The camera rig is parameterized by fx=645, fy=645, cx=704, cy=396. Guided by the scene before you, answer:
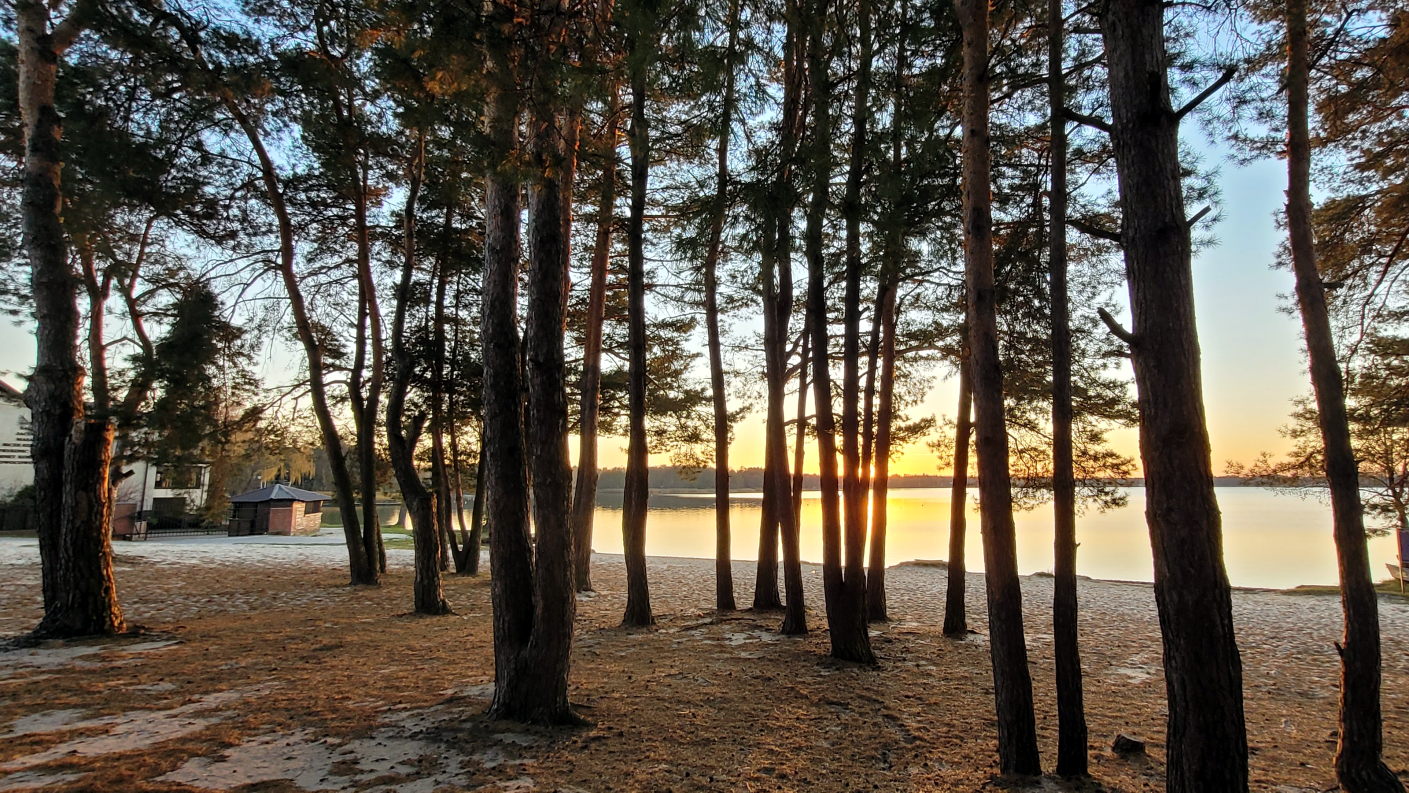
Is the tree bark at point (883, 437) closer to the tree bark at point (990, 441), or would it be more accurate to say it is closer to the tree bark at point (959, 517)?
the tree bark at point (959, 517)

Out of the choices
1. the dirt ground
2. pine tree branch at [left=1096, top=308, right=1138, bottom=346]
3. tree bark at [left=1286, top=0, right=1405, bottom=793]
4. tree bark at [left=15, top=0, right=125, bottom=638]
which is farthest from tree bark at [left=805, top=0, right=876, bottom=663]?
tree bark at [left=15, top=0, right=125, bottom=638]

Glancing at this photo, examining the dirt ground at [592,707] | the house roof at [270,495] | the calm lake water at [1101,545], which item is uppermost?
the house roof at [270,495]

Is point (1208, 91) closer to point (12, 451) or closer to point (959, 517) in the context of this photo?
point (959, 517)

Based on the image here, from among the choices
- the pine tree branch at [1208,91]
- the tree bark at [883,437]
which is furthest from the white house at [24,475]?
the pine tree branch at [1208,91]

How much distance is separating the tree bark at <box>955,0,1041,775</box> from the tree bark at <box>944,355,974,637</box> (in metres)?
4.19

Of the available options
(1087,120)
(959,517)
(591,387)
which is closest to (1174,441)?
(1087,120)

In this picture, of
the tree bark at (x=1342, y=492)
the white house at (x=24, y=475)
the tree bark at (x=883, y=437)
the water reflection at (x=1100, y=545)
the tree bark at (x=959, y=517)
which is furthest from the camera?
the white house at (x=24, y=475)

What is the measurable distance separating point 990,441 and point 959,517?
4560 mm

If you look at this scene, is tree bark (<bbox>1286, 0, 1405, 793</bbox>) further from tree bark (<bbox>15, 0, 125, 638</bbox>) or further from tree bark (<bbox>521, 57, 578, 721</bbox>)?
tree bark (<bbox>15, 0, 125, 638</bbox>)

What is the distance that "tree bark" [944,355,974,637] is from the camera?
7.81 meters

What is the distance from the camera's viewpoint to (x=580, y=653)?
6.29 m

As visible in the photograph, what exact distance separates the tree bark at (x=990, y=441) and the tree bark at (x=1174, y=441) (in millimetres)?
832

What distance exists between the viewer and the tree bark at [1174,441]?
2.66 metres

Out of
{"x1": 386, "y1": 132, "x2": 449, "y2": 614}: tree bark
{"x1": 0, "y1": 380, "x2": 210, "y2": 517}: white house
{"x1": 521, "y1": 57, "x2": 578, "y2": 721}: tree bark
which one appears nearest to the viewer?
{"x1": 521, "y1": 57, "x2": 578, "y2": 721}: tree bark
